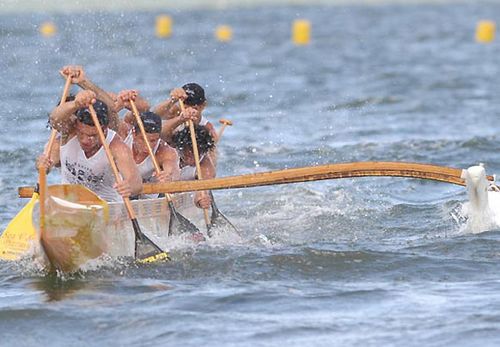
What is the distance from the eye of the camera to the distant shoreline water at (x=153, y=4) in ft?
190

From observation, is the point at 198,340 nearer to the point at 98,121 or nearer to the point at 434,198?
the point at 98,121

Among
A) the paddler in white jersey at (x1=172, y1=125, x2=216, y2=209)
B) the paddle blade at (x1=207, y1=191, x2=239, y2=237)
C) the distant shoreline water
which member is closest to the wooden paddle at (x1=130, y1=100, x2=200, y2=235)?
the paddle blade at (x1=207, y1=191, x2=239, y2=237)

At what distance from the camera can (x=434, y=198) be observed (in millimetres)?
13930

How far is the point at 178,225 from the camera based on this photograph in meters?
11.1

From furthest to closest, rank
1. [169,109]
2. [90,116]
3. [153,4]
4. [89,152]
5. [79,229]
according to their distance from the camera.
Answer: [153,4], [169,109], [89,152], [90,116], [79,229]

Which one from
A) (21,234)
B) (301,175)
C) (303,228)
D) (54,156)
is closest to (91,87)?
(54,156)

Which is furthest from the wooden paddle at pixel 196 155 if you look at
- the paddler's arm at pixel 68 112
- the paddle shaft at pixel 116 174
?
the paddler's arm at pixel 68 112

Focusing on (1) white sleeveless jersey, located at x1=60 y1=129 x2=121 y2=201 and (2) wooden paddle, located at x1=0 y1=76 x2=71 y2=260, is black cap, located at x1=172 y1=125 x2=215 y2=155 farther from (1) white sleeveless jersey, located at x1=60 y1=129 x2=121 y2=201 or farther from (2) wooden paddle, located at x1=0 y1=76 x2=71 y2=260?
(2) wooden paddle, located at x1=0 y1=76 x2=71 y2=260

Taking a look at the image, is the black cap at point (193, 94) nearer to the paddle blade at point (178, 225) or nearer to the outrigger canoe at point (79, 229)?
the paddle blade at point (178, 225)

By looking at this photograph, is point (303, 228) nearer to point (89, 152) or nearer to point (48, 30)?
point (89, 152)

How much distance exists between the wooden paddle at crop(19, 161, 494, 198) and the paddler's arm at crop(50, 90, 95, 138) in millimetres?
777

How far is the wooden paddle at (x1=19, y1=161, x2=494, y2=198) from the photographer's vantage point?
10508 mm

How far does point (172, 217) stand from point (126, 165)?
0.95m

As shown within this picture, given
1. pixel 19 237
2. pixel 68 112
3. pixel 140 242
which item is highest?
pixel 68 112
